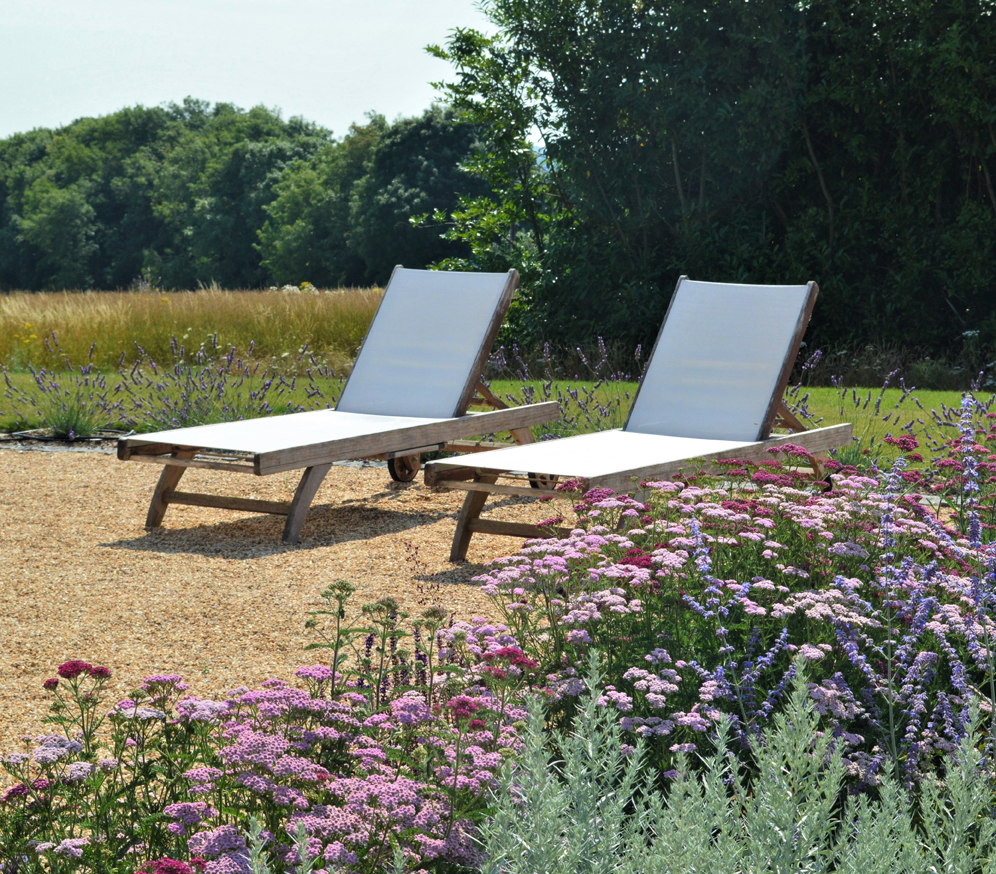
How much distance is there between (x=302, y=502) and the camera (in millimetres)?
5516

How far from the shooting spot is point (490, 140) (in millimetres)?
13156

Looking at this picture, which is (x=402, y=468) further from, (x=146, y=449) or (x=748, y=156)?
(x=748, y=156)

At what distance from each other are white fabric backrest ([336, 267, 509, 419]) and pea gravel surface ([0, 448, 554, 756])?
582 mm

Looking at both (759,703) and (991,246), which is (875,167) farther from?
(759,703)

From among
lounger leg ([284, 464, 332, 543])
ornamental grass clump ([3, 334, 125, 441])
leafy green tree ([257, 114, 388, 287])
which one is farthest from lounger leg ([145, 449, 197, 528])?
leafy green tree ([257, 114, 388, 287])

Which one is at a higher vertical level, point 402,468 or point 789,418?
point 789,418

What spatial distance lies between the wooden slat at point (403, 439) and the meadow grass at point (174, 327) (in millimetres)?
5579

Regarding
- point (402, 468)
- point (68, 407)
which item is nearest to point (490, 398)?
point (402, 468)

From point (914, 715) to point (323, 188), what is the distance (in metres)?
49.4

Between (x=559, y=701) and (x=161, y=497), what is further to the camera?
(x=161, y=497)

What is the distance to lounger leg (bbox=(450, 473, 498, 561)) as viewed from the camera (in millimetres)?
5102

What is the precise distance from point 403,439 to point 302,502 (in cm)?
64

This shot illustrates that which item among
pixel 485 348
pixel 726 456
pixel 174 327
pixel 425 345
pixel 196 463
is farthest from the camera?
pixel 174 327

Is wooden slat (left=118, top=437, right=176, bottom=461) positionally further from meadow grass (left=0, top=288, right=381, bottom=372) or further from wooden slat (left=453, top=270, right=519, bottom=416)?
meadow grass (left=0, top=288, right=381, bottom=372)
